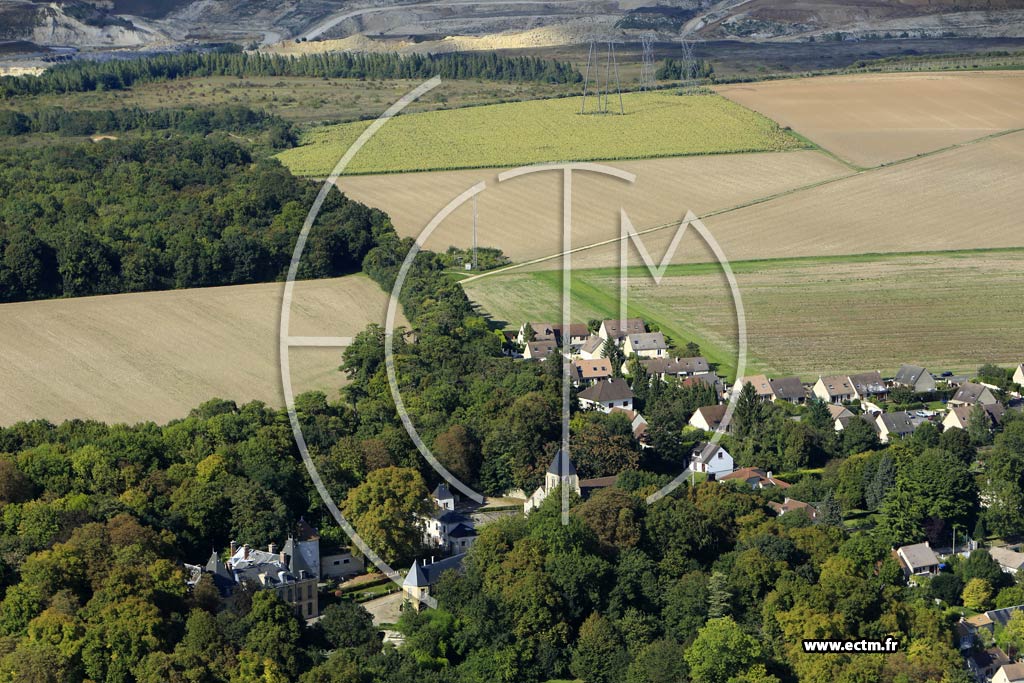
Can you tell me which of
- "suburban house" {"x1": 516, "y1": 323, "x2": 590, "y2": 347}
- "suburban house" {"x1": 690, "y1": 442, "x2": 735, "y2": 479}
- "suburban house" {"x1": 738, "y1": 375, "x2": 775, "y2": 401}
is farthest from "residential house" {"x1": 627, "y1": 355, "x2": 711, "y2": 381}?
"suburban house" {"x1": 690, "y1": 442, "x2": 735, "y2": 479}

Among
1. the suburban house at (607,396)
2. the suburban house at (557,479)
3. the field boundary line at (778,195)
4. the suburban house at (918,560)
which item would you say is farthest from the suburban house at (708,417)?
the field boundary line at (778,195)

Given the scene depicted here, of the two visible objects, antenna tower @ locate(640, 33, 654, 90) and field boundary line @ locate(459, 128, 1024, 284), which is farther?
antenna tower @ locate(640, 33, 654, 90)

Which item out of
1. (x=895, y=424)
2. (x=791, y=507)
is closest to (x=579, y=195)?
(x=895, y=424)

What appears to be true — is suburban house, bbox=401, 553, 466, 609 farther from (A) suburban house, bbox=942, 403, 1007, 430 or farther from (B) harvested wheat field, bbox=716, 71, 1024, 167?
(B) harvested wheat field, bbox=716, 71, 1024, 167

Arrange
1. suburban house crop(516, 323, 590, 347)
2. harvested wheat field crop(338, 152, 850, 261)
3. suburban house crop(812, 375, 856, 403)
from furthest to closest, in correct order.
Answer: harvested wheat field crop(338, 152, 850, 261), suburban house crop(516, 323, 590, 347), suburban house crop(812, 375, 856, 403)

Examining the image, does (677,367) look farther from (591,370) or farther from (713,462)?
(713,462)

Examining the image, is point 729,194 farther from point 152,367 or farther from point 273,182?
point 152,367
